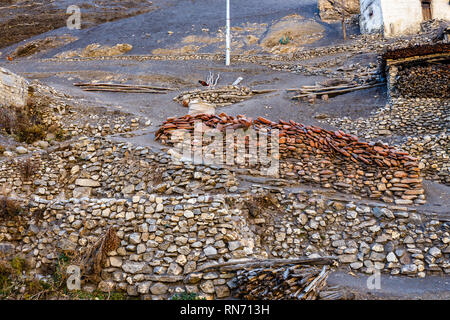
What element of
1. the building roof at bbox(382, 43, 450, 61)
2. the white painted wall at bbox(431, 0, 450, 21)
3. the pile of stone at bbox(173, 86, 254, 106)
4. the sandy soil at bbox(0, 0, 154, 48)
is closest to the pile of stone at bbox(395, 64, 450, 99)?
the building roof at bbox(382, 43, 450, 61)

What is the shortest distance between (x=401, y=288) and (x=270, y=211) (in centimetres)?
254

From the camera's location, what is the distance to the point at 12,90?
11.1 m

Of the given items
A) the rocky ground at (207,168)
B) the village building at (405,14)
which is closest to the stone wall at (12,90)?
the rocky ground at (207,168)

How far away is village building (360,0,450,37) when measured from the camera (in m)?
21.5

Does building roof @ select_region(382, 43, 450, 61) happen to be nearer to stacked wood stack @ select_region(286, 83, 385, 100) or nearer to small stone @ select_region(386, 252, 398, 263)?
stacked wood stack @ select_region(286, 83, 385, 100)

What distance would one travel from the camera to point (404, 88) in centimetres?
1281

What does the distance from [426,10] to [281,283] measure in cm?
2370

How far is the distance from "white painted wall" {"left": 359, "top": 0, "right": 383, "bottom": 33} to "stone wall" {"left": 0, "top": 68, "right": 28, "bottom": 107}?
66.8 feet

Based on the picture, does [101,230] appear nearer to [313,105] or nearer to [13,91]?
[13,91]

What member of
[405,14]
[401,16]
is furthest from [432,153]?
[405,14]

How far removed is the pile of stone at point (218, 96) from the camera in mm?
14500

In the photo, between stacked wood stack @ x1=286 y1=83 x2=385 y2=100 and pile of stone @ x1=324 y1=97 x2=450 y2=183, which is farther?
stacked wood stack @ x1=286 y1=83 x2=385 y2=100

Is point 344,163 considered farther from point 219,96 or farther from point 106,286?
point 219,96

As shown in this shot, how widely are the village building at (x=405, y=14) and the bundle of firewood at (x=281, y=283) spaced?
2063cm
